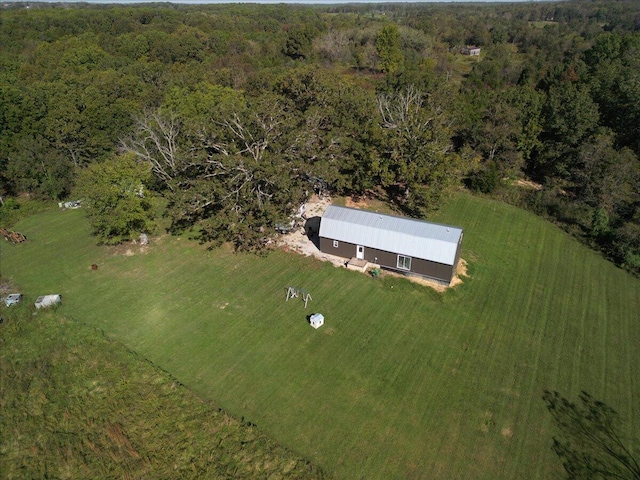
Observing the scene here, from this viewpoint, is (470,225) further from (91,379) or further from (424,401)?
(91,379)

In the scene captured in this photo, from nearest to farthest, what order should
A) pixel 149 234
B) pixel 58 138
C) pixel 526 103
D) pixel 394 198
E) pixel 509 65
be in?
pixel 149 234 → pixel 394 198 → pixel 58 138 → pixel 526 103 → pixel 509 65

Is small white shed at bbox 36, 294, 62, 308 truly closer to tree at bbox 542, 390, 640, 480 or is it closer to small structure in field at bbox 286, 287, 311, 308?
small structure in field at bbox 286, 287, 311, 308

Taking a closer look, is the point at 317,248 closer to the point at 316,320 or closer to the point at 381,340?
the point at 316,320

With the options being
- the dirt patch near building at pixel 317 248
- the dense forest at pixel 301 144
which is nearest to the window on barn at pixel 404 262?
the dirt patch near building at pixel 317 248

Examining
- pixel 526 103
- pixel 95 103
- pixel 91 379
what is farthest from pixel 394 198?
pixel 95 103

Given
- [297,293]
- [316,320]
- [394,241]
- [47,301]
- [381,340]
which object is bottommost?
[381,340]

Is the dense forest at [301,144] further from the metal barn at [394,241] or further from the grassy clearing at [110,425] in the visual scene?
the grassy clearing at [110,425]

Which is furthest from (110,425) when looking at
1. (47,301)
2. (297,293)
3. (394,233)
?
(394,233)
